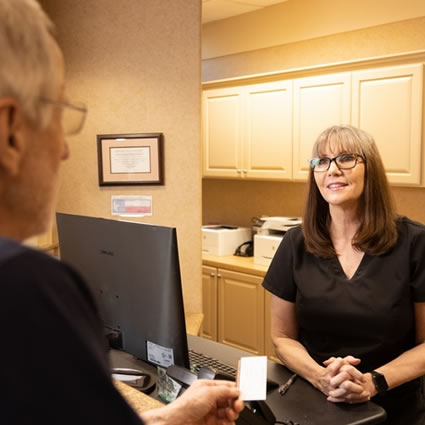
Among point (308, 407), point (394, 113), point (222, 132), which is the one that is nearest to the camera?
point (308, 407)

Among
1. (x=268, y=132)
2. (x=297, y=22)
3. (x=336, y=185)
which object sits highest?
(x=297, y=22)

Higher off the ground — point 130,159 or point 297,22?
point 297,22

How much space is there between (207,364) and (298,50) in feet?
10.5

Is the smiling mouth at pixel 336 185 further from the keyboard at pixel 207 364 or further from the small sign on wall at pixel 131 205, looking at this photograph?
the small sign on wall at pixel 131 205

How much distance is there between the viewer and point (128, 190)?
9.49ft

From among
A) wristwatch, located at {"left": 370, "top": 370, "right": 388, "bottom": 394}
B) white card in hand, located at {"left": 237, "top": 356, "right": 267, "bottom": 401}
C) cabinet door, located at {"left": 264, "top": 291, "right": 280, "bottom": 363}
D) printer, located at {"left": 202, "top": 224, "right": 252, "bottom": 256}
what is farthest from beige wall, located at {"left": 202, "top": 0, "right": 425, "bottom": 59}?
white card in hand, located at {"left": 237, "top": 356, "right": 267, "bottom": 401}

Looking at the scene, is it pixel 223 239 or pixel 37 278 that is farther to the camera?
pixel 223 239

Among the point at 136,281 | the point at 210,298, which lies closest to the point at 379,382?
the point at 136,281

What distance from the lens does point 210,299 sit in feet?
14.0

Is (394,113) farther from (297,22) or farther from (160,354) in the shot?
(160,354)

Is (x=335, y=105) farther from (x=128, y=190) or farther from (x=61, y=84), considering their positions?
(x=61, y=84)

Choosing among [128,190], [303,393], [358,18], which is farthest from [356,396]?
[358,18]

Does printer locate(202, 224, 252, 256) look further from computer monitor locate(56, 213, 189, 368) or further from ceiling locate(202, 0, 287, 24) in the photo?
computer monitor locate(56, 213, 189, 368)

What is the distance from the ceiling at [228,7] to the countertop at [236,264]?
202 cm
